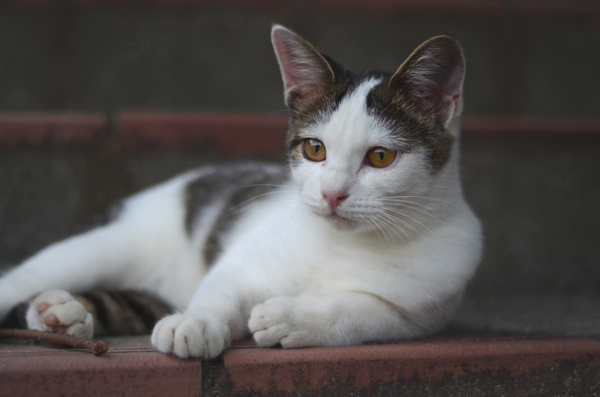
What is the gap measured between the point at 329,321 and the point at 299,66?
88 cm

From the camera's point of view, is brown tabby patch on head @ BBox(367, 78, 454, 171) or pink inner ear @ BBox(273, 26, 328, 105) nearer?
brown tabby patch on head @ BBox(367, 78, 454, 171)

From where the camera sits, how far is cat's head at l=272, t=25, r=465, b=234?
149 centimetres

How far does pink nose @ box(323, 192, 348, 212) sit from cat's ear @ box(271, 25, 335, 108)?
0.45 meters

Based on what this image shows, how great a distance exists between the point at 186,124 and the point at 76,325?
1.42 m

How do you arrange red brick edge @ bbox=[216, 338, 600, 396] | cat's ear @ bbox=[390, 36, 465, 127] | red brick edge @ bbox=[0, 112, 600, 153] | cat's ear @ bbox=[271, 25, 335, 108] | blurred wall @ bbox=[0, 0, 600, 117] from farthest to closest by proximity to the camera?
blurred wall @ bbox=[0, 0, 600, 117] < red brick edge @ bbox=[0, 112, 600, 153] < cat's ear @ bbox=[271, 25, 335, 108] < cat's ear @ bbox=[390, 36, 465, 127] < red brick edge @ bbox=[216, 338, 600, 396]

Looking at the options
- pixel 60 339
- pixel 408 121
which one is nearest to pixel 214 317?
pixel 60 339

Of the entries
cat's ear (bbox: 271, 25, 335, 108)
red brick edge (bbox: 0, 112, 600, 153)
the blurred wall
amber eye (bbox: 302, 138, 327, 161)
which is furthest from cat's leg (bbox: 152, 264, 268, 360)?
the blurred wall

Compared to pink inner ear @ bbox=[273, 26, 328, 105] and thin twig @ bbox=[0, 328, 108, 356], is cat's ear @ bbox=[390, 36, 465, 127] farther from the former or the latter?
thin twig @ bbox=[0, 328, 108, 356]

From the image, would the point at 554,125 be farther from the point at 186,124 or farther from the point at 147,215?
the point at 147,215

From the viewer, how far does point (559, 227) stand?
9.71 feet

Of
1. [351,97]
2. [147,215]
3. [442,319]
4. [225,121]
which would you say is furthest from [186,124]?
[442,319]

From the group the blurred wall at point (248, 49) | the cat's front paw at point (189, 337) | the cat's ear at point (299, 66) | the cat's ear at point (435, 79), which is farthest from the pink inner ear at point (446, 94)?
the blurred wall at point (248, 49)

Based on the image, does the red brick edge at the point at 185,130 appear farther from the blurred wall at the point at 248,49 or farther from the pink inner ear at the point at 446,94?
the pink inner ear at the point at 446,94

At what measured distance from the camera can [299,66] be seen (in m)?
1.79
